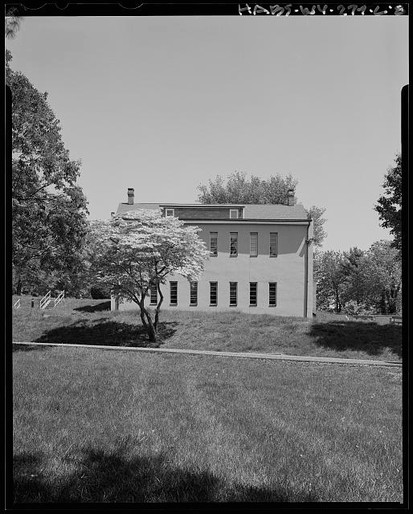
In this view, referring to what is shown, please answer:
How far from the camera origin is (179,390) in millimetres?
6762

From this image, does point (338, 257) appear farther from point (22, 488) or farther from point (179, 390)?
point (22, 488)

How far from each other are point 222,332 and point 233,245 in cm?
651

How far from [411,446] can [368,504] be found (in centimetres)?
40

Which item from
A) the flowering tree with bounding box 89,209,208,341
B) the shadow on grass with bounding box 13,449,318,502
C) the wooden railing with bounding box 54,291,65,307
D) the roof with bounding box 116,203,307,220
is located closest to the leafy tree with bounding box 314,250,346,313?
the roof with bounding box 116,203,307,220

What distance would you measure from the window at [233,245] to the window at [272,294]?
269cm

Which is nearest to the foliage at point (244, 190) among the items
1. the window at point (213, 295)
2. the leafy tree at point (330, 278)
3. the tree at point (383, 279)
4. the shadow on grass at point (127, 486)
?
→ the leafy tree at point (330, 278)

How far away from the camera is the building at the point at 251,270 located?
2172cm

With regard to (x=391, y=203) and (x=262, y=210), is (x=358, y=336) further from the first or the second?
(x=262, y=210)

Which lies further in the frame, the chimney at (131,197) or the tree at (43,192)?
the chimney at (131,197)

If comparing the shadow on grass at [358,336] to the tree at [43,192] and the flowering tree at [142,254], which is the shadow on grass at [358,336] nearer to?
the flowering tree at [142,254]

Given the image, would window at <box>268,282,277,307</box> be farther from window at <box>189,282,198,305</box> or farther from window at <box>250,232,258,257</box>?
window at <box>189,282,198,305</box>

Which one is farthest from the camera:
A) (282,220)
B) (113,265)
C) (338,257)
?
(338,257)

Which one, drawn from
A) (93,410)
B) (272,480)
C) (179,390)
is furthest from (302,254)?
(272,480)

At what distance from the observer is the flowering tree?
17.0m
